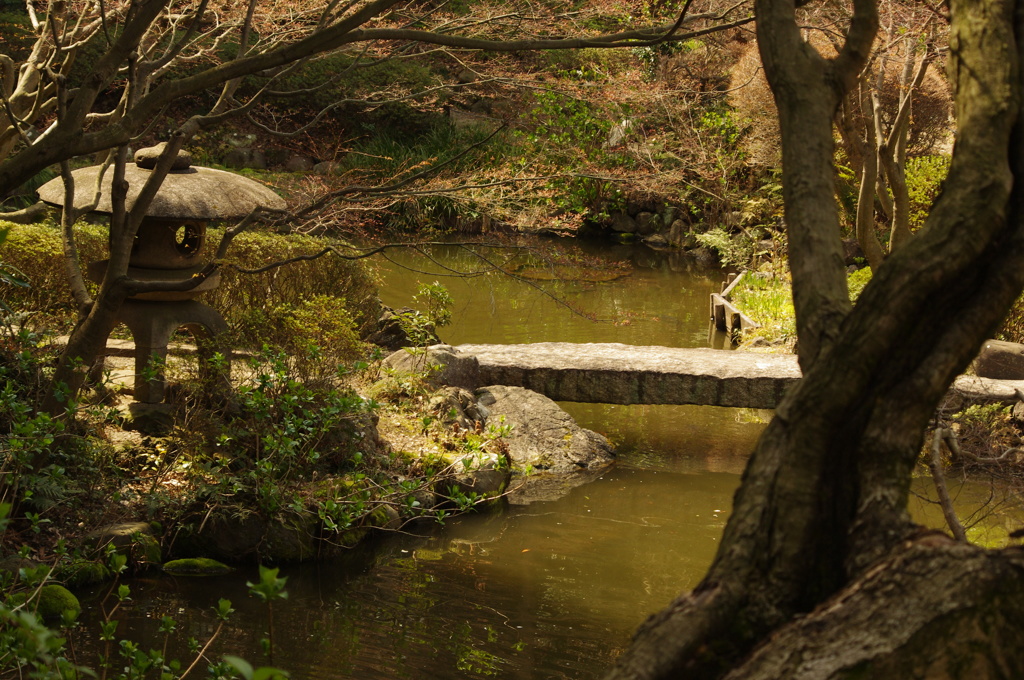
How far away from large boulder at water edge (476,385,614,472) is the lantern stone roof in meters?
2.55

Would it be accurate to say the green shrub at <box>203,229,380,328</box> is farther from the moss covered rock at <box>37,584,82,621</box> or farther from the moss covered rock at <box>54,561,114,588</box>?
the moss covered rock at <box>37,584,82,621</box>

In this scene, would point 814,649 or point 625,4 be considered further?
point 625,4

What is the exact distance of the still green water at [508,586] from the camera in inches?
177

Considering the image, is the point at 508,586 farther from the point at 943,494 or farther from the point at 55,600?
the point at 943,494

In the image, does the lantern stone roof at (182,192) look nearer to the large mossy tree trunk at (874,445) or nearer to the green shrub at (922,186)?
the large mossy tree trunk at (874,445)

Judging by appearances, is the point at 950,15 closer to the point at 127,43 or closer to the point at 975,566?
the point at 975,566

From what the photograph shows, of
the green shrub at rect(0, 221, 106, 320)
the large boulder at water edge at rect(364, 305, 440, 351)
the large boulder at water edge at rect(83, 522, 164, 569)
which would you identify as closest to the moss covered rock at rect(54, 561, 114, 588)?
the large boulder at water edge at rect(83, 522, 164, 569)

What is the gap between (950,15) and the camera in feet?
6.35

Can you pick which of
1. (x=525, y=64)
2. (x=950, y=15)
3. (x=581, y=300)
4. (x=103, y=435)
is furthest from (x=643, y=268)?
Answer: (x=950, y=15)

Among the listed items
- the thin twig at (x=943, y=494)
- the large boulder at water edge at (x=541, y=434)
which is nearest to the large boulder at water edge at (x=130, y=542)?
the large boulder at water edge at (x=541, y=434)

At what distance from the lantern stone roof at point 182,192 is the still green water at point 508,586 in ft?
4.58

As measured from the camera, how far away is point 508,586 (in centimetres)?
543

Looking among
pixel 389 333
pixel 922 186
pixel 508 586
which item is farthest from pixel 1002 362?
pixel 389 333

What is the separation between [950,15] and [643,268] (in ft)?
49.2
